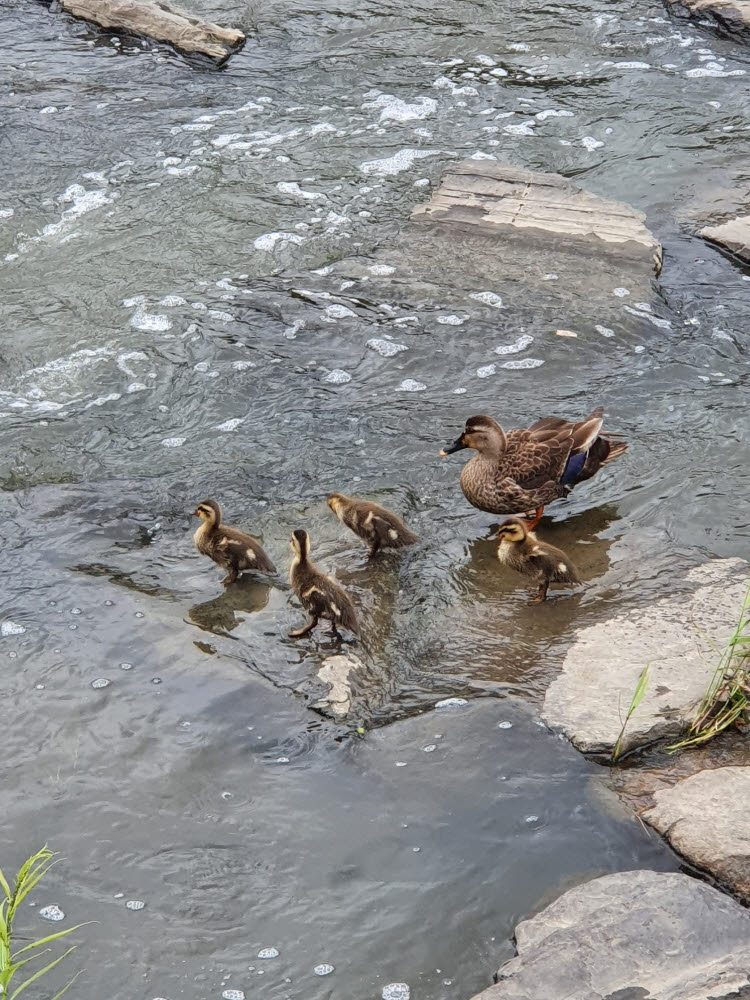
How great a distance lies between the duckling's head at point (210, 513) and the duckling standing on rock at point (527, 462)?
148 cm

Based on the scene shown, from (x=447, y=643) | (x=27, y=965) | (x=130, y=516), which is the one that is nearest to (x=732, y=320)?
(x=447, y=643)

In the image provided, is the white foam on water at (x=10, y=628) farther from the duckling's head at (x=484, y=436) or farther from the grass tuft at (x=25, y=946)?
the duckling's head at (x=484, y=436)

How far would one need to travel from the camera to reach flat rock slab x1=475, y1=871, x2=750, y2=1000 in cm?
394

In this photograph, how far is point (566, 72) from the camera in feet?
42.4

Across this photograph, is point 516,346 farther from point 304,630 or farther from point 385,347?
point 304,630

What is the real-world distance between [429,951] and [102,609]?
8.96 feet

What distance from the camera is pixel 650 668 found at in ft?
18.0

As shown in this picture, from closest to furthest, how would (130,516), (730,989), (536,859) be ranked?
(730,989)
(536,859)
(130,516)

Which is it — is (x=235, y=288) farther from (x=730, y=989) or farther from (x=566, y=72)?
(x=730, y=989)

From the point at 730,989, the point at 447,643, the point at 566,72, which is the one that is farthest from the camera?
the point at 566,72

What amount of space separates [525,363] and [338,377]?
1.41m

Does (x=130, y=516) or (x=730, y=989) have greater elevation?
(x=730, y=989)

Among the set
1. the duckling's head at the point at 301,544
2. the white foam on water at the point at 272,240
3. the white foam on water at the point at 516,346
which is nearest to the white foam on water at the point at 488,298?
the white foam on water at the point at 516,346

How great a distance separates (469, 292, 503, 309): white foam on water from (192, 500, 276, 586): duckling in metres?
3.58
